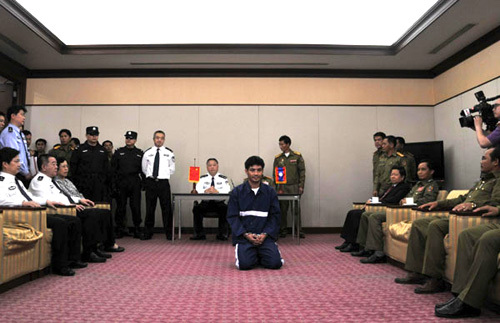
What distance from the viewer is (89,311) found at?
248cm

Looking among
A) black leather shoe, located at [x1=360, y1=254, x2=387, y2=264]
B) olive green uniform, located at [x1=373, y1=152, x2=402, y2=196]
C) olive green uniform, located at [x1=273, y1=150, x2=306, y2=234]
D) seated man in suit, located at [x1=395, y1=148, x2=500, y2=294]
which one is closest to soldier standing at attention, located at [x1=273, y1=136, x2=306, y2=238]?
olive green uniform, located at [x1=273, y1=150, x2=306, y2=234]

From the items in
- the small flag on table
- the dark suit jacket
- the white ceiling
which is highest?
the white ceiling

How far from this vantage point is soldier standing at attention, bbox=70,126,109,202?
20.1 feet

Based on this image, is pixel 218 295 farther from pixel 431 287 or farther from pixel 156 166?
pixel 156 166

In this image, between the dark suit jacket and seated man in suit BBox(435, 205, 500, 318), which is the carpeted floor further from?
the dark suit jacket

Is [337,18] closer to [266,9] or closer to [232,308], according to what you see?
[266,9]

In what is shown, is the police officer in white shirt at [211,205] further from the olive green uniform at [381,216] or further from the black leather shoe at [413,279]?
the black leather shoe at [413,279]

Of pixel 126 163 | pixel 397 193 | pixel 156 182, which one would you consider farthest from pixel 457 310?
pixel 126 163

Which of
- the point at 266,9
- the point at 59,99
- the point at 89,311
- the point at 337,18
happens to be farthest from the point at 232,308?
the point at 59,99

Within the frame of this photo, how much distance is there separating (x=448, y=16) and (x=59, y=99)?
21.0 feet

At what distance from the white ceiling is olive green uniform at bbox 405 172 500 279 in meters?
3.01

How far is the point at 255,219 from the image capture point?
4039 mm

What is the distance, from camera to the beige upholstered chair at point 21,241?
2.88 meters

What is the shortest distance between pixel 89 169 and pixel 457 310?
5195mm
